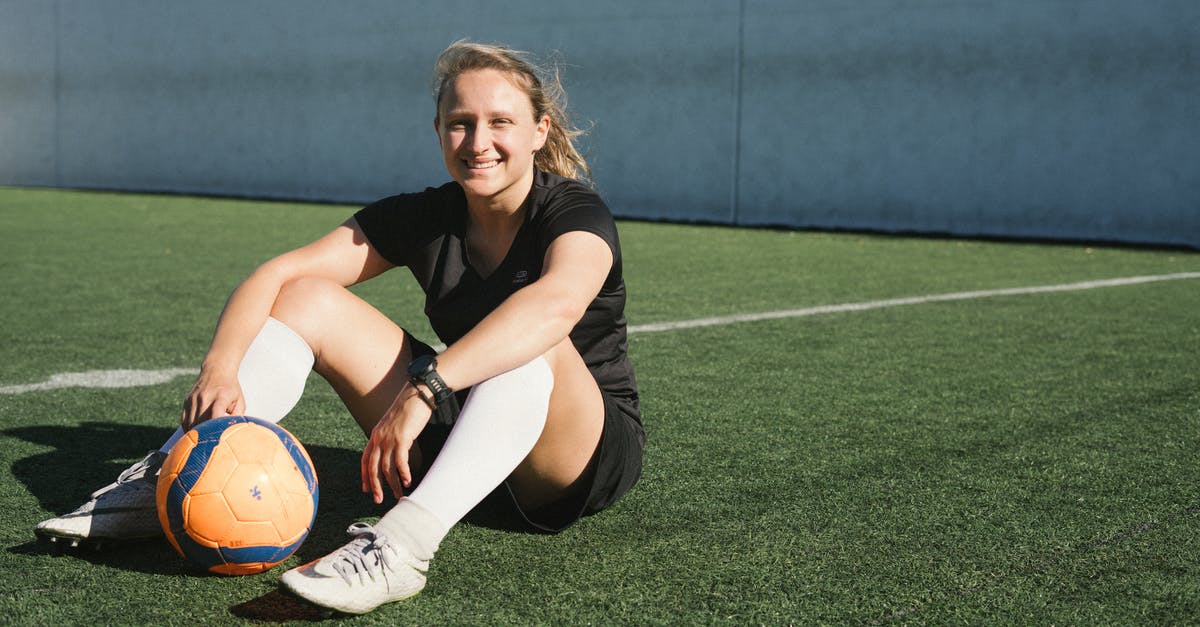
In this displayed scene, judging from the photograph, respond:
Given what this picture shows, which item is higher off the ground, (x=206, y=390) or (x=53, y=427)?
(x=206, y=390)

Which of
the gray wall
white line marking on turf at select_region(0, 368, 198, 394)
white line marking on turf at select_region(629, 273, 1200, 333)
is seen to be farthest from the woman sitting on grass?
the gray wall

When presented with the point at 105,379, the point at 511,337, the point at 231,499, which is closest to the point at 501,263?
the point at 511,337

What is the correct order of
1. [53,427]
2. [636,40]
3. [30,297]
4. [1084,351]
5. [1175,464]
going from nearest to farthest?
1. [1175,464]
2. [53,427]
3. [1084,351]
4. [30,297]
5. [636,40]

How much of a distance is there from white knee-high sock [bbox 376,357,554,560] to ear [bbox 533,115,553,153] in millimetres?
669

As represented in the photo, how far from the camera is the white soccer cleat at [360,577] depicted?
2082 millimetres

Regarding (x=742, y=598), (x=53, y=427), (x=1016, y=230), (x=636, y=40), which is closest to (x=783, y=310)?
(x=53, y=427)

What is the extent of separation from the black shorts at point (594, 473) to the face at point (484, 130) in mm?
417

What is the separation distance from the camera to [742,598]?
2.31 metres

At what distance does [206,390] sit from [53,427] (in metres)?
1.60

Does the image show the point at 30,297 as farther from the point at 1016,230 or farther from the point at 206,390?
the point at 1016,230

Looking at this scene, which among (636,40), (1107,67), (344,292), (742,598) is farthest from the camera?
(636,40)

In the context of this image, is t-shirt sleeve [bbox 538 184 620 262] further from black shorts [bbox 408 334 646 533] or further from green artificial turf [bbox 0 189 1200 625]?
green artificial turf [bbox 0 189 1200 625]

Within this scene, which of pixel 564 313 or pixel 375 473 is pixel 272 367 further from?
pixel 564 313

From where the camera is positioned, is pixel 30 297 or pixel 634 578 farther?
pixel 30 297
